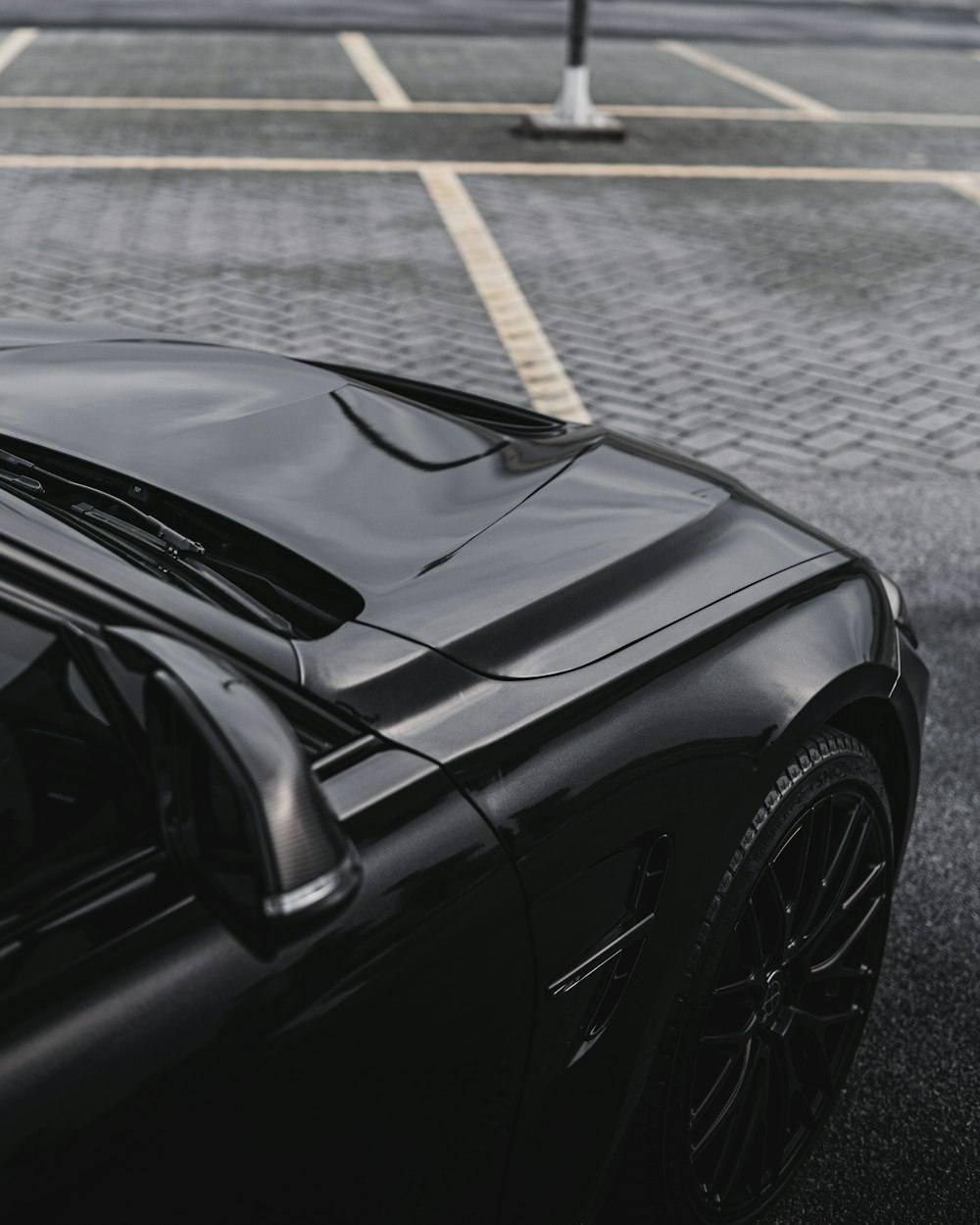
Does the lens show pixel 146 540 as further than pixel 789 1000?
No

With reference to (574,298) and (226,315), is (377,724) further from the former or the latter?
(574,298)

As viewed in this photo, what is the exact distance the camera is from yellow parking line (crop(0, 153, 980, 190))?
10.4 m

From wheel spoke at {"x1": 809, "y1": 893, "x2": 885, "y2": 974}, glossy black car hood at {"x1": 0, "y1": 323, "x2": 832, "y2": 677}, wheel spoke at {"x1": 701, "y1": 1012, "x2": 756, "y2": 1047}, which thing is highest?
glossy black car hood at {"x1": 0, "y1": 323, "x2": 832, "y2": 677}

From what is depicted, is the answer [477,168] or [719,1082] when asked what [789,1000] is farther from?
[477,168]

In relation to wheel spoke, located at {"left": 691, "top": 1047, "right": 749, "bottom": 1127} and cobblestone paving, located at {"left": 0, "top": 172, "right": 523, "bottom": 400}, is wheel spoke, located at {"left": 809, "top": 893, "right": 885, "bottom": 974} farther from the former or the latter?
cobblestone paving, located at {"left": 0, "top": 172, "right": 523, "bottom": 400}

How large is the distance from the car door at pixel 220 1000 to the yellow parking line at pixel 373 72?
1232 cm

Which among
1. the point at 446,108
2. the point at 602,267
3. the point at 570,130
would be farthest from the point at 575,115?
the point at 602,267

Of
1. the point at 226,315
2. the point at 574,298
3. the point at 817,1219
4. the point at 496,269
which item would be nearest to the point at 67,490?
the point at 817,1219

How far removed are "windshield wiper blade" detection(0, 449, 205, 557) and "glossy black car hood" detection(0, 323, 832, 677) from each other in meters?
0.07

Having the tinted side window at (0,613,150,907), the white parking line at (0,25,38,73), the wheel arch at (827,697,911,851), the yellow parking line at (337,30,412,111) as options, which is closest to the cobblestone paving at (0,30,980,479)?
the yellow parking line at (337,30,412,111)

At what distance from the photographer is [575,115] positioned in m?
11.9

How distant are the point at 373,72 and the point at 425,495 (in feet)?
46.5

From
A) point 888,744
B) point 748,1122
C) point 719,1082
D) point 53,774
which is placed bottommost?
point 748,1122

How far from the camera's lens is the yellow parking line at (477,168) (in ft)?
34.0
